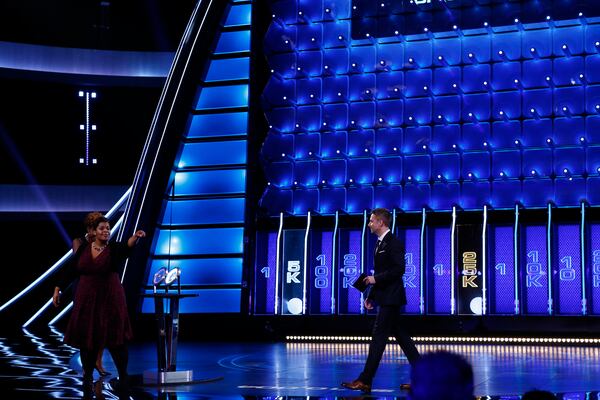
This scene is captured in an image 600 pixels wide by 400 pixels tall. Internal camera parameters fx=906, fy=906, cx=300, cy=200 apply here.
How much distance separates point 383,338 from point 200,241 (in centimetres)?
1013

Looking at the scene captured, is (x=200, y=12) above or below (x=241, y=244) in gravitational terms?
above

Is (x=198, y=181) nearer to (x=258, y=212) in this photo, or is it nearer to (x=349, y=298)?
(x=258, y=212)

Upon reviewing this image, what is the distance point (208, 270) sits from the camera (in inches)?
692

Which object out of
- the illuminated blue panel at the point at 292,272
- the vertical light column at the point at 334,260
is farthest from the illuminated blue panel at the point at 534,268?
the illuminated blue panel at the point at 292,272

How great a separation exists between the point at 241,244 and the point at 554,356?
23.2ft

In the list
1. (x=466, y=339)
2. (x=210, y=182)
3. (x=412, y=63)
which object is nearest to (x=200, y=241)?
(x=210, y=182)

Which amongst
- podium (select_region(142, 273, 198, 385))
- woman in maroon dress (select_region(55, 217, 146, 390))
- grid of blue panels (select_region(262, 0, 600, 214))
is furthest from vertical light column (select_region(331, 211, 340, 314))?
woman in maroon dress (select_region(55, 217, 146, 390))

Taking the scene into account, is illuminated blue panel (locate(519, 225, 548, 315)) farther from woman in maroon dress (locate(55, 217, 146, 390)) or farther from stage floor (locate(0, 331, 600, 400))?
woman in maroon dress (locate(55, 217, 146, 390))

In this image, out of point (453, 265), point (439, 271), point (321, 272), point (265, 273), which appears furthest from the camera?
point (265, 273)

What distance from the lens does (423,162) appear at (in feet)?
55.3

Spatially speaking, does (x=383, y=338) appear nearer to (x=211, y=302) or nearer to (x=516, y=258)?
(x=516, y=258)

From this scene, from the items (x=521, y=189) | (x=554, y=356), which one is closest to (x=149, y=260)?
(x=521, y=189)

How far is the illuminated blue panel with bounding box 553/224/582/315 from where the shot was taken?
50.5 ft

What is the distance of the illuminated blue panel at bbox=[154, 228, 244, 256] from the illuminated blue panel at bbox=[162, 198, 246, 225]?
180 mm
